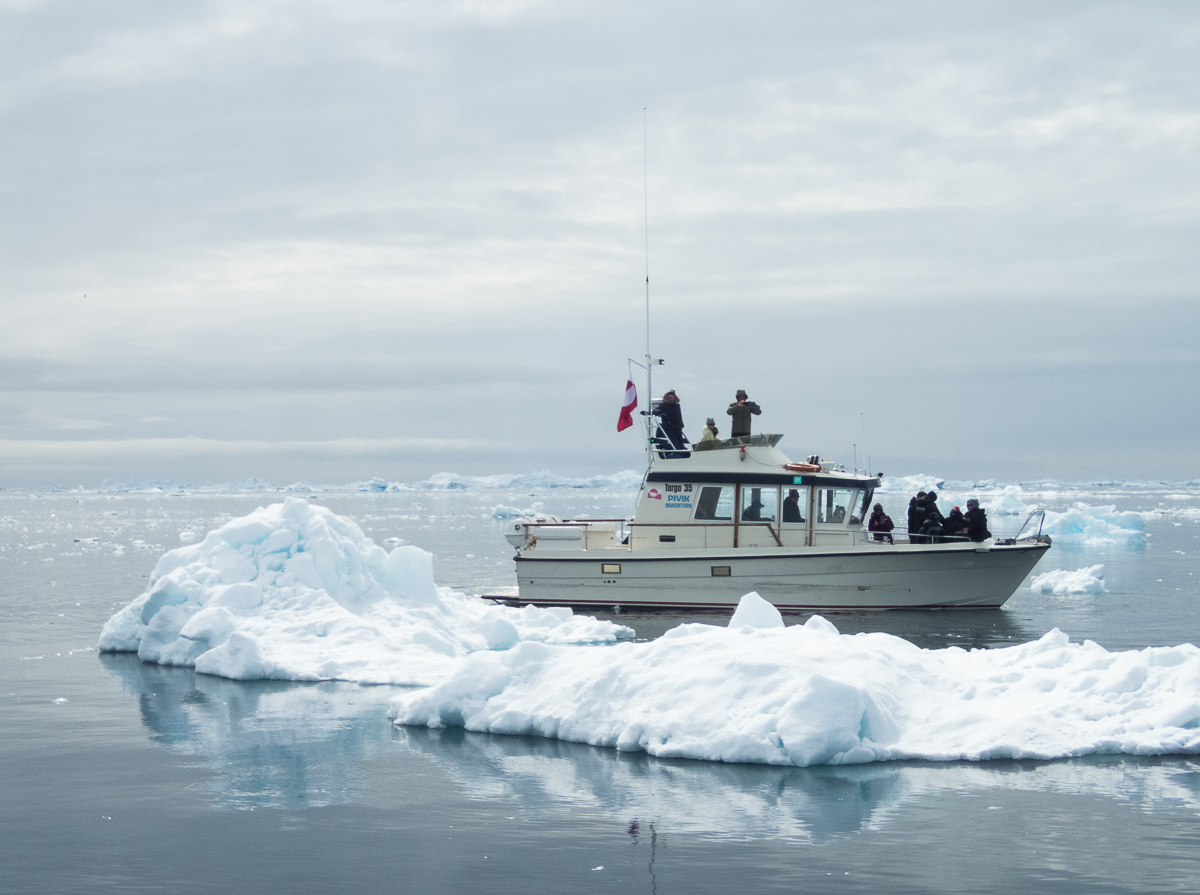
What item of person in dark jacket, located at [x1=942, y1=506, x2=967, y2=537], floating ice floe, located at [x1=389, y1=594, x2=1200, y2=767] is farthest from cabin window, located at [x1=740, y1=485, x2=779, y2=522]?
floating ice floe, located at [x1=389, y1=594, x2=1200, y2=767]

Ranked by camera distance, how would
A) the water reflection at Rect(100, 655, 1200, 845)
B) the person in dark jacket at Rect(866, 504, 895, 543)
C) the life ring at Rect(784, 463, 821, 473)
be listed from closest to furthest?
the water reflection at Rect(100, 655, 1200, 845) < the life ring at Rect(784, 463, 821, 473) < the person in dark jacket at Rect(866, 504, 895, 543)

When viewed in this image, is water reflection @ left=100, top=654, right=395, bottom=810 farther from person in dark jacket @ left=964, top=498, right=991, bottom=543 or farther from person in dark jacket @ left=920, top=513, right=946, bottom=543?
person in dark jacket @ left=964, top=498, right=991, bottom=543

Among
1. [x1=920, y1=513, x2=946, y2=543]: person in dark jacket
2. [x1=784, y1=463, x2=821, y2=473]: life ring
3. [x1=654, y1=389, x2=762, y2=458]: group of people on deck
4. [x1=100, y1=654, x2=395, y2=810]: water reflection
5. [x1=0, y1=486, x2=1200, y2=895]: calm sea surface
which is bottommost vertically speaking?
[x1=100, y1=654, x2=395, y2=810]: water reflection

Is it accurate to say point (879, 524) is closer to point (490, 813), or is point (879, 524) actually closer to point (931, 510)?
point (931, 510)

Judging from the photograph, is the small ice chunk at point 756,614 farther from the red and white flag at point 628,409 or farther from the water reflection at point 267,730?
the red and white flag at point 628,409

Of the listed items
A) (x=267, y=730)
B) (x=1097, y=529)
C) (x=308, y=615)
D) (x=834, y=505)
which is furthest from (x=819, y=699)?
(x=1097, y=529)

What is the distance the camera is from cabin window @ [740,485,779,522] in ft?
68.3

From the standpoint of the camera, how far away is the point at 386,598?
1650 centimetres

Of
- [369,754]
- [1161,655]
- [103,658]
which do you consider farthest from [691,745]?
[103,658]

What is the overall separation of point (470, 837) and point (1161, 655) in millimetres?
6920

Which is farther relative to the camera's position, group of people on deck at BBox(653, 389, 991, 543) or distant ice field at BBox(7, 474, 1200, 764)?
group of people on deck at BBox(653, 389, 991, 543)

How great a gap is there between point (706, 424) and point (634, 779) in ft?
42.3

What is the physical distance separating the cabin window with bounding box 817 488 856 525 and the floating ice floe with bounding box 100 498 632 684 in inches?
202

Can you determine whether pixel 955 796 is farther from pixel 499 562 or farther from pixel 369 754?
pixel 499 562
